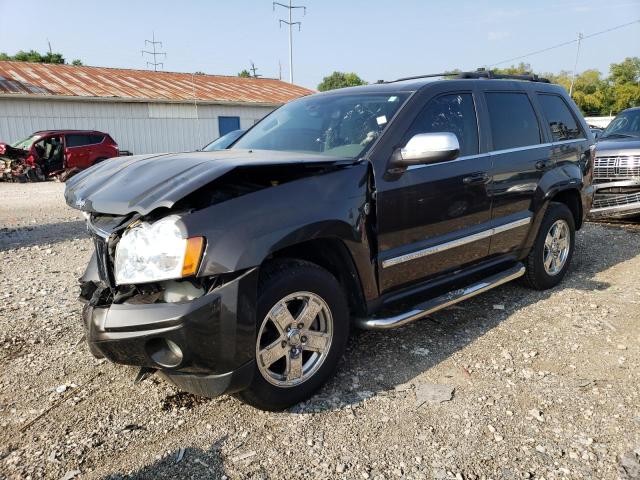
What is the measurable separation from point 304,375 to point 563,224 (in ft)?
11.1

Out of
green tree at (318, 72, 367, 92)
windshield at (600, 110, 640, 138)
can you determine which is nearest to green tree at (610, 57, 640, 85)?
green tree at (318, 72, 367, 92)

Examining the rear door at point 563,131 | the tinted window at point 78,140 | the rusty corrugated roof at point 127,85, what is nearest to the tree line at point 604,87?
the rusty corrugated roof at point 127,85

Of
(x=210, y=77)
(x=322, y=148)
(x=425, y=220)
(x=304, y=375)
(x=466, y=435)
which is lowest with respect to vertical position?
(x=466, y=435)

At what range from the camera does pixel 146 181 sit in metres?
2.62

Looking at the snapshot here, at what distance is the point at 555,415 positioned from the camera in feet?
9.14

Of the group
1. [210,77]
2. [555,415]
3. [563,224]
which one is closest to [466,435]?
[555,415]

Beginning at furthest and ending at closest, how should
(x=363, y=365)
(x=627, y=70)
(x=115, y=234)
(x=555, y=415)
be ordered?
(x=627, y=70) → (x=363, y=365) → (x=555, y=415) → (x=115, y=234)

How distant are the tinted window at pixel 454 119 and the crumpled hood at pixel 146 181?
33.1 inches

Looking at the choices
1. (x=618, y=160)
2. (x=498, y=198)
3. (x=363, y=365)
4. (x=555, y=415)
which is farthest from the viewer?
(x=618, y=160)

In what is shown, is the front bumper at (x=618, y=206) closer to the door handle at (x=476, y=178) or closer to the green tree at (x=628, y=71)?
the door handle at (x=476, y=178)

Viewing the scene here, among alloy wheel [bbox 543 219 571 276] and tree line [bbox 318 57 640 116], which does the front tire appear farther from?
tree line [bbox 318 57 640 116]

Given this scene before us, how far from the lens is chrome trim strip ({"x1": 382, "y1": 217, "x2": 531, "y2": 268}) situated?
10.7 ft

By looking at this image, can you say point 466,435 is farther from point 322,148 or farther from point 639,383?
point 322,148

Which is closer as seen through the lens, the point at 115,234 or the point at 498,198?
the point at 115,234
